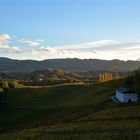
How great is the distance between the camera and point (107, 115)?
2726 inches

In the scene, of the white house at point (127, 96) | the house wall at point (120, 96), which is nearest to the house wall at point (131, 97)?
the white house at point (127, 96)

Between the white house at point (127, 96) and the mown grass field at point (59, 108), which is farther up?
the white house at point (127, 96)

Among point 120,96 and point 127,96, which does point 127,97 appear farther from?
point 120,96

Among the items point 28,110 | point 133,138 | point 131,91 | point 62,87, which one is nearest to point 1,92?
point 62,87

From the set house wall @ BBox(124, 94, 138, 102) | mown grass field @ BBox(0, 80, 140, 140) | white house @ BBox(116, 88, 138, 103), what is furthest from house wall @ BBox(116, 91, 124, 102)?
mown grass field @ BBox(0, 80, 140, 140)

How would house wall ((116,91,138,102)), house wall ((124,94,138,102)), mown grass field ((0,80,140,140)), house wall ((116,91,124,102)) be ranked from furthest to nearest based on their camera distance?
house wall ((116,91,124,102))
house wall ((124,94,138,102))
house wall ((116,91,138,102))
mown grass field ((0,80,140,140))

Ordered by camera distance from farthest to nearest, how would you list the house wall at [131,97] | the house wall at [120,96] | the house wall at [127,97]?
the house wall at [120,96] → the house wall at [131,97] → the house wall at [127,97]

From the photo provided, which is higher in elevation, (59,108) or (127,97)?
(127,97)

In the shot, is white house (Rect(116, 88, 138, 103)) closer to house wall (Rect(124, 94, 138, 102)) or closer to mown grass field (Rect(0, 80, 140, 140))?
house wall (Rect(124, 94, 138, 102))

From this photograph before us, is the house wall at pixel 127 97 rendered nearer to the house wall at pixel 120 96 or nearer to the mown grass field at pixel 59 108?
the house wall at pixel 120 96

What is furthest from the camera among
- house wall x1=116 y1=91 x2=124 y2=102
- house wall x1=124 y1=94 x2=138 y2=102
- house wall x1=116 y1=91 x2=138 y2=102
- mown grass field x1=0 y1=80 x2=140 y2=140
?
house wall x1=116 y1=91 x2=124 y2=102

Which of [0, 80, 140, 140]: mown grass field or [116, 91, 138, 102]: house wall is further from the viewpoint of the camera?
[116, 91, 138, 102]: house wall

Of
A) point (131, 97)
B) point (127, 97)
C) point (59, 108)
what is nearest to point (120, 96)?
point (127, 97)

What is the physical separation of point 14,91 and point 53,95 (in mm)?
17191
